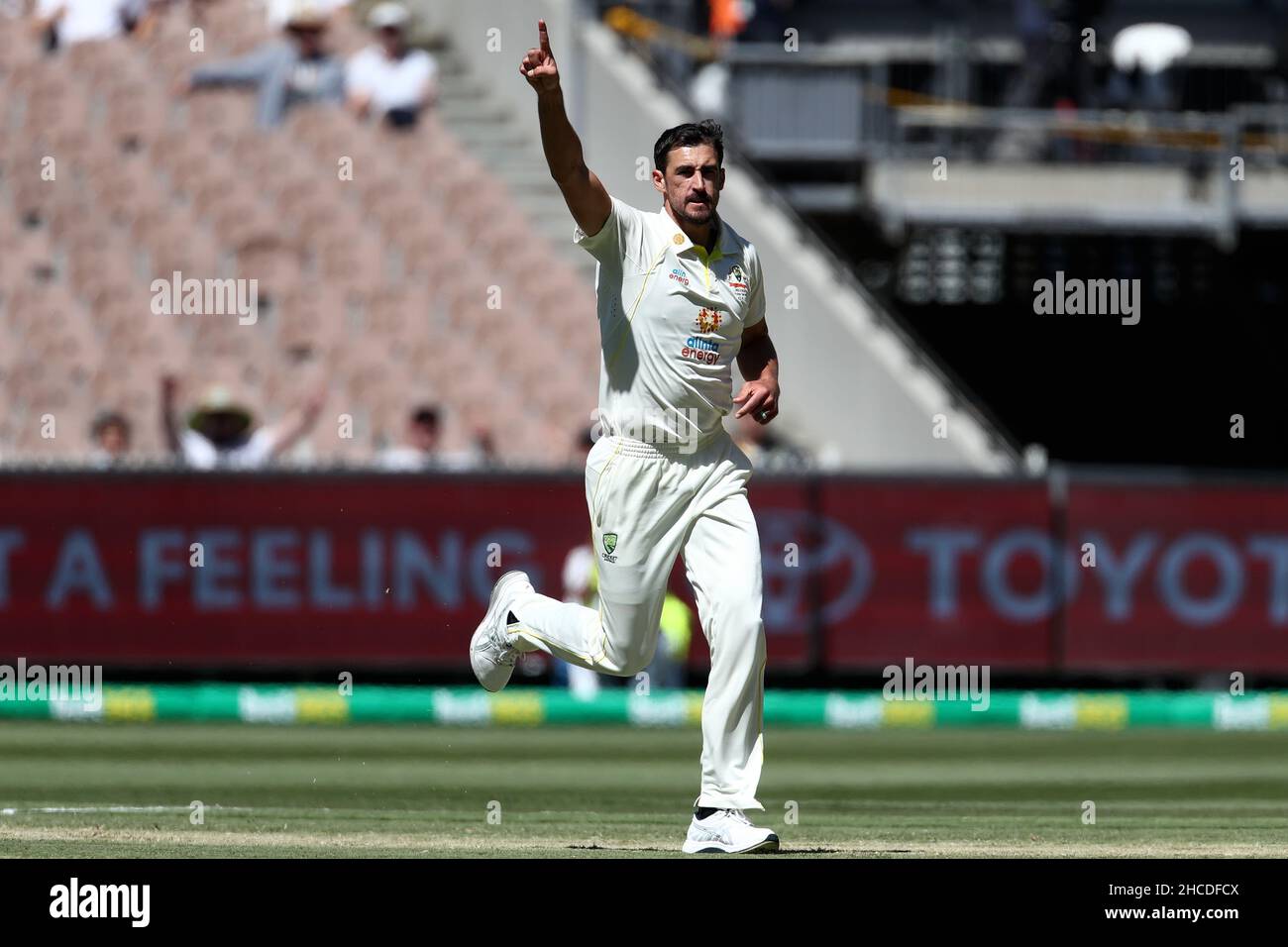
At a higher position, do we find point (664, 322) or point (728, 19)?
point (728, 19)

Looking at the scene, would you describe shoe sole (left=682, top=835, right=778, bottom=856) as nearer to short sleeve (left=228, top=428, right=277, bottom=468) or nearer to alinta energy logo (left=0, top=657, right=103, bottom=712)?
alinta energy logo (left=0, top=657, right=103, bottom=712)

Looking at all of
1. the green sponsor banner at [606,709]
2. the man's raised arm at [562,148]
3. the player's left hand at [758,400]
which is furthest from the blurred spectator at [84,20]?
the player's left hand at [758,400]

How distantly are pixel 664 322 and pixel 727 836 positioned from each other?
1.79 m

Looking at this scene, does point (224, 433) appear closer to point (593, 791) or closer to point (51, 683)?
point (51, 683)

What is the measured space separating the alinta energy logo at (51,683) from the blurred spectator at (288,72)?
268 inches

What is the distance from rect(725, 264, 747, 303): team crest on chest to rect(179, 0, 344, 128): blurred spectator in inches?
572

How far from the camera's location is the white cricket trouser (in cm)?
880

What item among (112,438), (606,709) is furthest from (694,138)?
(112,438)

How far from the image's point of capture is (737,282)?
29.2 ft

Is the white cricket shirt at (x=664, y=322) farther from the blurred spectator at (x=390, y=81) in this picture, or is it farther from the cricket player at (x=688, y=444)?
the blurred spectator at (x=390, y=81)
